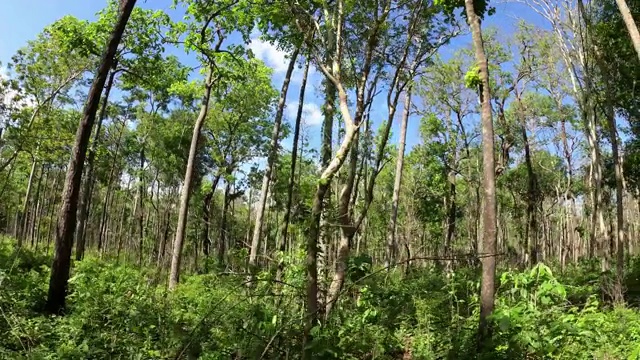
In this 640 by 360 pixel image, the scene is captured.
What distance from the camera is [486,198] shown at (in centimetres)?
646

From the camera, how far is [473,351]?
5.80 meters

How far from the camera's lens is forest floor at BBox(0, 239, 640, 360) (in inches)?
175

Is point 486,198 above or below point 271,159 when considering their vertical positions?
below

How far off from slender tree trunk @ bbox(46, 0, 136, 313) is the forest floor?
341 mm

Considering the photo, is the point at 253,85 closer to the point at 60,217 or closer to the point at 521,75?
the point at 521,75

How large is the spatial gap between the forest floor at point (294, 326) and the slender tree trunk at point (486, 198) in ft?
0.66

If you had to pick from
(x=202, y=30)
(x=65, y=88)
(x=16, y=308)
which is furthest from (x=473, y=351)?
(x=65, y=88)

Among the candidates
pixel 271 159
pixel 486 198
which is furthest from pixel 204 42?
pixel 486 198

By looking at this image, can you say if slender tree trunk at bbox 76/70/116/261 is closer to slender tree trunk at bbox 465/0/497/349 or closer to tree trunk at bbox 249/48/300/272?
tree trunk at bbox 249/48/300/272

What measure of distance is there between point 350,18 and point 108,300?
22.8ft

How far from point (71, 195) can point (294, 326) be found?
6.10 meters

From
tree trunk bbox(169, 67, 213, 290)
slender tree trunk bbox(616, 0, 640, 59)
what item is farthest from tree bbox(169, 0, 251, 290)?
slender tree trunk bbox(616, 0, 640, 59)

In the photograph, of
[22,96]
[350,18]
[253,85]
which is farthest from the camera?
[253,85]

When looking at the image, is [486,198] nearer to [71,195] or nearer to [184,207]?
[71,195]
